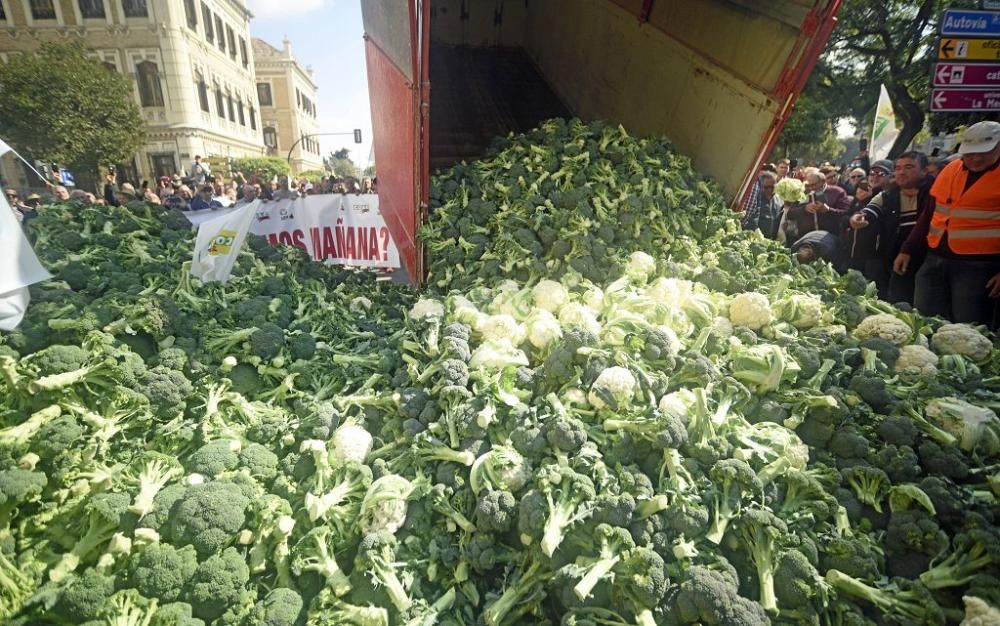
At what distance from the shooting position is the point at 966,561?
175 centimetres

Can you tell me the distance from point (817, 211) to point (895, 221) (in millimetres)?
1098

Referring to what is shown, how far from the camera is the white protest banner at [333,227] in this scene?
8.63m

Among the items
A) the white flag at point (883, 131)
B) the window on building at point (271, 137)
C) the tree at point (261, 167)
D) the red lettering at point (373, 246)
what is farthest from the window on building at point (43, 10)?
the white flag at point (883, 131)

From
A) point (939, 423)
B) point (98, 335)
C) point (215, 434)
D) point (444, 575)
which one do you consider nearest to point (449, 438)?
point (444, 575)

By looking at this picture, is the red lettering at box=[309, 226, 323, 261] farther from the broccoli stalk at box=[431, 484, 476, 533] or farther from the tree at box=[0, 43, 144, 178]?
the tree at box=[0, 43, 144, 178]

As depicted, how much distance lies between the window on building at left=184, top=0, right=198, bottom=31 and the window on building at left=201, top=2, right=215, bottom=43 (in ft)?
3.15

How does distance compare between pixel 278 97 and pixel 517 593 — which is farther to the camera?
pixel 278 97

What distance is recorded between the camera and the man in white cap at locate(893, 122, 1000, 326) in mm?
3916

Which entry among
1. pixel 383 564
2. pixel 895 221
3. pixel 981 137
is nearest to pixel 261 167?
pixel 895 221

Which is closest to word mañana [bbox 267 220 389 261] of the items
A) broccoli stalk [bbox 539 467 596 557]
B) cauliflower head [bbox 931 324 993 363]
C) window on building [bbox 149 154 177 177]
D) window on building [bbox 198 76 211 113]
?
broccoli stalk [bbox 539 467 596 557]

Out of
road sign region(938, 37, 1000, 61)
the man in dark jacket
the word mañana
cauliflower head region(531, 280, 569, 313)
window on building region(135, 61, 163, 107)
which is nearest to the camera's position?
cauliflower head region(531, 280, 569, 313)

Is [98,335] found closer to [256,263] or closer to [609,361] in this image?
[256,263]

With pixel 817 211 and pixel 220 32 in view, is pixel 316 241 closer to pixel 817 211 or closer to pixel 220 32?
pixel 817 211

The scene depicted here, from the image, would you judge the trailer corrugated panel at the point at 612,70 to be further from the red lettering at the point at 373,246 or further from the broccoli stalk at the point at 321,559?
the broccoli stalk at the point at 321,559
